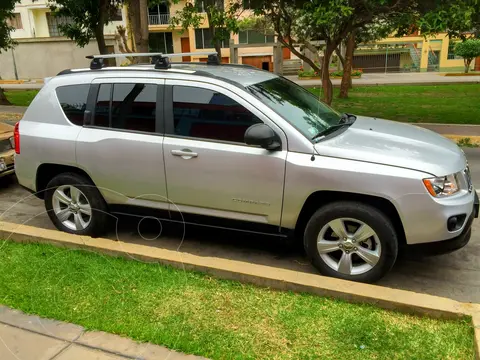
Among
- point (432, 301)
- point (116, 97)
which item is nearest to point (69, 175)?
point (116, 97)

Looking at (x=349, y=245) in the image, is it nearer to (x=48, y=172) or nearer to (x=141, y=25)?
(x=48, y=172)

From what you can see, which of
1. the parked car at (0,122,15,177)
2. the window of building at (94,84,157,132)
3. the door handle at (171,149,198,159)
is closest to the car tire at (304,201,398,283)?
the door handle at (171,149,198,159)

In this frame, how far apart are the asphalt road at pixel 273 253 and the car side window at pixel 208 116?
114 centimetres

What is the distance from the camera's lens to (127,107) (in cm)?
444

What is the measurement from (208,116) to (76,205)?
1.84m

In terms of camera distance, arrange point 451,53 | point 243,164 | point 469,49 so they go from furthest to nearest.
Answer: point 451,53
point 469,49
point 243,164

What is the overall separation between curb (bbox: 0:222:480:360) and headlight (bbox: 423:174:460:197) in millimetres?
788

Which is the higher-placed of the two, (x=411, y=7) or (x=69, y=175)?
(x=411, y=7)

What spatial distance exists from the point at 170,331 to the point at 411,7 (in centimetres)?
837

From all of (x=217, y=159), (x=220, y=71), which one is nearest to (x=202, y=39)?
(x=220, y=71)

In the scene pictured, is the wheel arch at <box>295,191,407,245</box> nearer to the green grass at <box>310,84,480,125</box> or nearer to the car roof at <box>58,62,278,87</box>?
the car roof at <box>58,62,278,87</box>

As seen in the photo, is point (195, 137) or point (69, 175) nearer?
point (195, 137)

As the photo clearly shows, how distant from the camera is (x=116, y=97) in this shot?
14.8 ft

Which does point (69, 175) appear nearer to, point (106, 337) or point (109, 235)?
point (109, 235)
